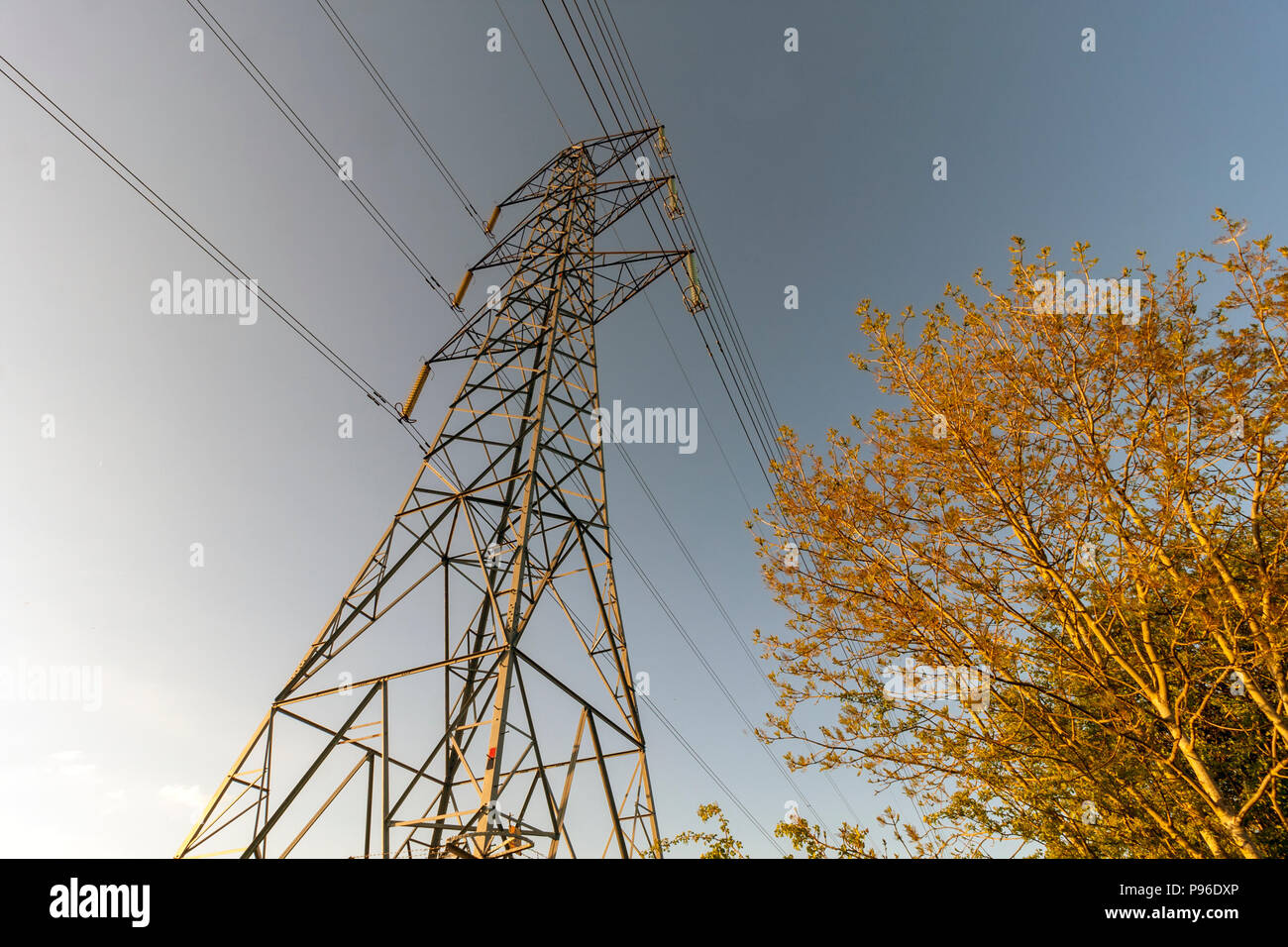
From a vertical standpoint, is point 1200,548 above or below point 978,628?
above

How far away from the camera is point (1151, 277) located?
5676 mm

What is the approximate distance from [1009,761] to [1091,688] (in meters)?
1.14

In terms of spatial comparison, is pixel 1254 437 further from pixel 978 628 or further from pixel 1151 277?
pixel 978 628

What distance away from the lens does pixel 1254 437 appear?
522cm

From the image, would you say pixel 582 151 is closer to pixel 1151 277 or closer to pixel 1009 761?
pixel 1151 277

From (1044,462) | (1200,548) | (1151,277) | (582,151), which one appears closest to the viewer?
(1200,548)

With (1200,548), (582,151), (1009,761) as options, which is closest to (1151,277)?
(1200,548)
